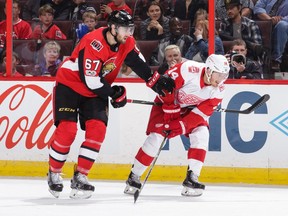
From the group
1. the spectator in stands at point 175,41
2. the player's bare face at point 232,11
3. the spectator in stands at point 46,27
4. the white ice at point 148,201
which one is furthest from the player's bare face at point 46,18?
the player's bare face at point 232,11

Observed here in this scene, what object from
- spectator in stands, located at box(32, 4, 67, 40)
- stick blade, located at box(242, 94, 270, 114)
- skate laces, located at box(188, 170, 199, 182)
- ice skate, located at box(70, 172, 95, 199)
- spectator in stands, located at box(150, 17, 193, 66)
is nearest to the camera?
ice skate, located at box(70, 172, 95, 199)

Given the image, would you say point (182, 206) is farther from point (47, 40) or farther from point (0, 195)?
point (47, 40)

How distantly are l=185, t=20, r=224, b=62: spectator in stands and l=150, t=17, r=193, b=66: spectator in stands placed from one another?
4cm

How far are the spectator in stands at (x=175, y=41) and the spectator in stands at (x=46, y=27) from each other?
824 mm

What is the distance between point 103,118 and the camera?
6094mm

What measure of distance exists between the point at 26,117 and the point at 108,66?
6.13ft

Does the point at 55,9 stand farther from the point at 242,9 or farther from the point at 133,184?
the point at 133,184

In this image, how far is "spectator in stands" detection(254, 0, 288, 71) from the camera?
24.1ft

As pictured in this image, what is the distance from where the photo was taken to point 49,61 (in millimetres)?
7809

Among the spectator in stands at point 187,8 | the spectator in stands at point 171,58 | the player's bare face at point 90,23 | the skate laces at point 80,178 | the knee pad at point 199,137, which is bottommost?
the skate laces at point 80,178

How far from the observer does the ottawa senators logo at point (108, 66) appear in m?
6.09

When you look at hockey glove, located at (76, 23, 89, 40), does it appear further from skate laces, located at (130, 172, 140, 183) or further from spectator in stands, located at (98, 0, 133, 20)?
skate laces, located at (130, 172, 140, 183)

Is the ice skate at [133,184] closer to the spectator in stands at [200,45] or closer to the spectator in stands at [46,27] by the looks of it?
the spectator in stands at [200,45]

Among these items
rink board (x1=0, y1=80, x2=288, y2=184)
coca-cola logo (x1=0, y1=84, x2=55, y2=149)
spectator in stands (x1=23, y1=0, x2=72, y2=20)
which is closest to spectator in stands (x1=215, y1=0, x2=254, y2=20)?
rink board (x1=0, y1=80, x2=288, y2=184)
